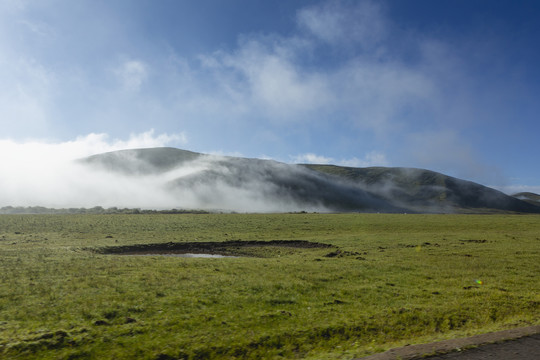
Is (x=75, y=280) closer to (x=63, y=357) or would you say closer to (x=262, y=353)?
(x=63, y=357)

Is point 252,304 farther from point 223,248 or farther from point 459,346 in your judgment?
point 223,248

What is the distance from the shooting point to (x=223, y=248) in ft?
125

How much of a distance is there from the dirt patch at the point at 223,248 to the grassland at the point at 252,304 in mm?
7419

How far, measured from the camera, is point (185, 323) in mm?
12297

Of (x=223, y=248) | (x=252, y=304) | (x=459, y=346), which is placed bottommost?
(x=223, y=248)

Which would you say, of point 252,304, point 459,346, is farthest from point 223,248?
point 459,346

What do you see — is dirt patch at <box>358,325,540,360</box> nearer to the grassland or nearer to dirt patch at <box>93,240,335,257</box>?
the grassland

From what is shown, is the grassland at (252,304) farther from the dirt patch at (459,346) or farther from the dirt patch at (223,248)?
the dirt patch at (223,248)

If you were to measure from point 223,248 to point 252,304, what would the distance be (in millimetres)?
23798

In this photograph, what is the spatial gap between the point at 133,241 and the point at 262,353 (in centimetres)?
3435

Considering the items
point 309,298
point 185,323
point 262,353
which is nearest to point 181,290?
point 185,323

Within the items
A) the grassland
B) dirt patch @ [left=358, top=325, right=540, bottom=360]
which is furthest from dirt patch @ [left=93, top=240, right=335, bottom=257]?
dirt patch @ [left=358, top=325, right=540, bottom=360]

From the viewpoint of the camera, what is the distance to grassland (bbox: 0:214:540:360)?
34.9 feet

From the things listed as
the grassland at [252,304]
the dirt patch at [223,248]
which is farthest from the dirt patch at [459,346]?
the dirt patch at [223,248]
